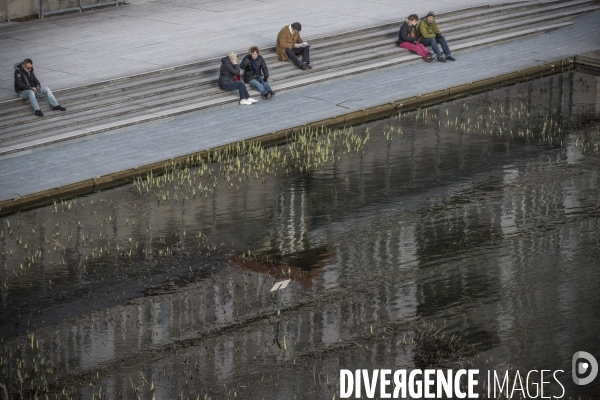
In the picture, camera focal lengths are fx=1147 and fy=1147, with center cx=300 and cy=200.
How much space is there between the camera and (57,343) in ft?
47.9

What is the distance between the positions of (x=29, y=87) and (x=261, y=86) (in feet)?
16.9

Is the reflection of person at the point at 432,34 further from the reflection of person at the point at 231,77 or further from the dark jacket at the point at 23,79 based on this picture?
the dark jacket at the point at 23,79

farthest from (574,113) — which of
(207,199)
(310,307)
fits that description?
(310,307)

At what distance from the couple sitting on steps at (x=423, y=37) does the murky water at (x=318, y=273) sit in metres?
5.66

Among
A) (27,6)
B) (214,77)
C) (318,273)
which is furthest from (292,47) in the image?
(318,273)

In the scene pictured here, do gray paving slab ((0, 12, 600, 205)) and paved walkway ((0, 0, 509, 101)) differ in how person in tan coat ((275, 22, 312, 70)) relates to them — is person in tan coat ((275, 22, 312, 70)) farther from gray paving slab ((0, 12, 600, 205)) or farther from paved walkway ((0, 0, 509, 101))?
paved walkway ((0, 0, 509, 101))

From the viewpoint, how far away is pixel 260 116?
80.0 feet

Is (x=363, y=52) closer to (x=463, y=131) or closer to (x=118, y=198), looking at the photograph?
(x=463, y=131)

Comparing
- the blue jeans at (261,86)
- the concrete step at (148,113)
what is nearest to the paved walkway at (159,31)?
the concrete step at (148,113)

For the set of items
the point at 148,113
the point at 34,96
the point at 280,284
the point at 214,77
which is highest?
the point at 34,96

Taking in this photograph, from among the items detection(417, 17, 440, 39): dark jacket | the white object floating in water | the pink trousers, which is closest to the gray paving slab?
the pink trousers

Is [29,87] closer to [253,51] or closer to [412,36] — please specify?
[253,51]

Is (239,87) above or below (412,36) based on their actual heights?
below

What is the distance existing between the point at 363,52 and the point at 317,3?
498 centimetres
